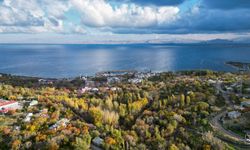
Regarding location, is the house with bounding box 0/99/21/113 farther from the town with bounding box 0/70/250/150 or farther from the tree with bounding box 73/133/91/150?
the tree with bounding box 73/133/91/150

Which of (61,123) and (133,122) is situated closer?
(61,123)

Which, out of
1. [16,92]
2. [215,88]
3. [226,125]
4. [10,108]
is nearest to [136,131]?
[226,125]

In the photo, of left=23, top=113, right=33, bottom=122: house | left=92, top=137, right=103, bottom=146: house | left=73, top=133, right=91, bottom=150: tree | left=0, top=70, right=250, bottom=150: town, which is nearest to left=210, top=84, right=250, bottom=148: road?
left=0, top=70, right=250, bottom=150: town

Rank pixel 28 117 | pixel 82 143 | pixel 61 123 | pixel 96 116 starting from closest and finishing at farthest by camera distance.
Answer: pixel 82 143, pixel 61 123, pixel 28 117, pixel 96 116

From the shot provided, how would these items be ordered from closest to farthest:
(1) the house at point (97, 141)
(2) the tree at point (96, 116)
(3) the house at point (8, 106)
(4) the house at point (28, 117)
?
1. (1) the house at point (97, 141)
2. (4) the house at point (28, 117)
3. (2) the tree at point (96, 116)
4. (3) the house at point (8, 106)

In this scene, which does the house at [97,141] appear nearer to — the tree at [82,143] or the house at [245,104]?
the tree at [82,143]

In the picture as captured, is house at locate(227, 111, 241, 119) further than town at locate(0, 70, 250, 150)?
Yes

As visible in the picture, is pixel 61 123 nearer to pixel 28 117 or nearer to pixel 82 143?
pixel 28 117

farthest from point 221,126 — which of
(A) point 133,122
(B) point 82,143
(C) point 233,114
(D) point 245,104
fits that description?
(B) point 82,143

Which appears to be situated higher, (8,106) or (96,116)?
(8,106)

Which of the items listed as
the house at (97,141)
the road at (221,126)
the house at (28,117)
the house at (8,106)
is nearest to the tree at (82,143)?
the house at (97,141)

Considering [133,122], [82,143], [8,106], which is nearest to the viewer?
[82,143]
